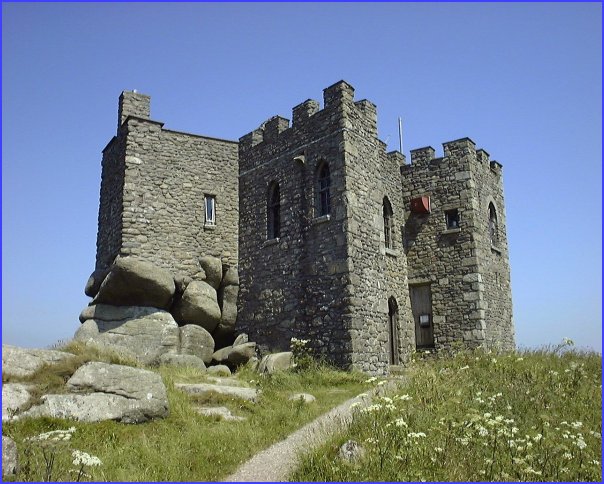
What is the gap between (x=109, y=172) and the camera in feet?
59.9

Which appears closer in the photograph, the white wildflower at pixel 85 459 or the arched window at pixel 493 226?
the white wildflower at pixel 85 459

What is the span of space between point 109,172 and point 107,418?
456 inches

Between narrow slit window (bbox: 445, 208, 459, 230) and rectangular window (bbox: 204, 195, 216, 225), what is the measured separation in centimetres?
767

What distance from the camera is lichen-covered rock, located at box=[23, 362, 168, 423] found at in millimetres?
8273

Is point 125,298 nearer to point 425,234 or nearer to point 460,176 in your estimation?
point 425,234

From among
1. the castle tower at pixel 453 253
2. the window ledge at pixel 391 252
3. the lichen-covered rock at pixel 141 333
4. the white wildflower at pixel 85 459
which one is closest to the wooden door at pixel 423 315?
the castle tower at pixel 453 253

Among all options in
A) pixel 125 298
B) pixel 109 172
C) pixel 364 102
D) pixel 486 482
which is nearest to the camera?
pixel 486 482

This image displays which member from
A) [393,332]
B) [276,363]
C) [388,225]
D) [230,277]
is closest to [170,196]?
[230,277]

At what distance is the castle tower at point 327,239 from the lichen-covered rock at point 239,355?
2.11ft

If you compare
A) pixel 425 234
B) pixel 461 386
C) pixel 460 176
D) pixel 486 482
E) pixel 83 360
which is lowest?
pixel 486 482

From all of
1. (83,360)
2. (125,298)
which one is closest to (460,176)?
(125,298)

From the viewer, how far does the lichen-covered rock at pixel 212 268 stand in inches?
688

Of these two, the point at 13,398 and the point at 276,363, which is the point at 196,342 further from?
the point at 13,398

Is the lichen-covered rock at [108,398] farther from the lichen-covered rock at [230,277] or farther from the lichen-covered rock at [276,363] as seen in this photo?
the lichen-covered rock at [230,277]
